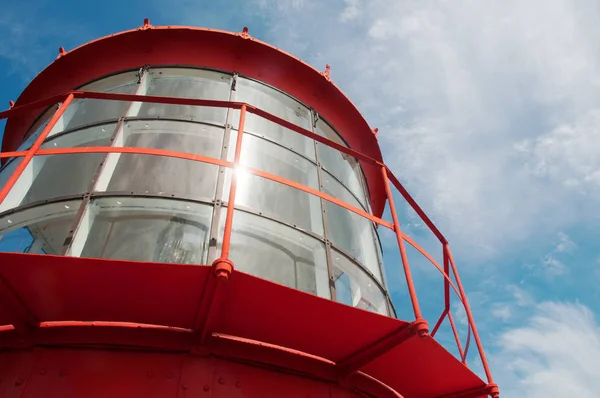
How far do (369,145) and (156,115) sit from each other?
3.21 metres

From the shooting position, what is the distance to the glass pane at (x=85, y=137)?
470 centimetres

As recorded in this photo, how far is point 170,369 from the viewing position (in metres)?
2.80

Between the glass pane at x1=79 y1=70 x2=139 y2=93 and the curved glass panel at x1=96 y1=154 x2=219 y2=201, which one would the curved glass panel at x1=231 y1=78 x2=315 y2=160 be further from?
the glass pane at x1=79 y1=70 x2=139 y2=93

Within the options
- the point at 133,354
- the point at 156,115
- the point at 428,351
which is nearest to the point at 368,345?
the point at 428,351

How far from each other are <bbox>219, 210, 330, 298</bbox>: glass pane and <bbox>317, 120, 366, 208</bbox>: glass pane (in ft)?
4.61

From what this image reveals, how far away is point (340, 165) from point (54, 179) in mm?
3045

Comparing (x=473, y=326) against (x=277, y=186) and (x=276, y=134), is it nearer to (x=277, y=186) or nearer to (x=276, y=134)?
(x=277, y=186)

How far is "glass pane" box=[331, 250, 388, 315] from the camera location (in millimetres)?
4207

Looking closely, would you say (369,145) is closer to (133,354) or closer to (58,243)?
(58,243)

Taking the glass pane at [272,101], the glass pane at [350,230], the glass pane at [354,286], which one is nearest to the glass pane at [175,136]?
the glass pane at [272,101]

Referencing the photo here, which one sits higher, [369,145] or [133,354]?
[369,145]

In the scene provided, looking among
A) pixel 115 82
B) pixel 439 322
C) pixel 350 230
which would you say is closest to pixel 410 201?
pixel 350 230

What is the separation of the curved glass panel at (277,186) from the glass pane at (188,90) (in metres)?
0.46

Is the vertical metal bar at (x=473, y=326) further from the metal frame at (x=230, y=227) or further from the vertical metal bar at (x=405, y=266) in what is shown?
the vertical metal bar at (x=405, y=266)
